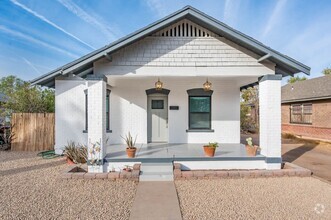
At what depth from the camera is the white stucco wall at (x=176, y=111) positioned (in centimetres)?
940

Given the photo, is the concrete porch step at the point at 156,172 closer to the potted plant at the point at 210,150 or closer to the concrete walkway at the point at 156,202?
the concrete walkway at the point at 156,202

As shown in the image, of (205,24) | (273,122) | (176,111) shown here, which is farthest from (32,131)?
(273,122)

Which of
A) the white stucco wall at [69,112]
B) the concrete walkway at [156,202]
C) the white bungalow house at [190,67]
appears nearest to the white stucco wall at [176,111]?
the white bungalow house at [190,67]

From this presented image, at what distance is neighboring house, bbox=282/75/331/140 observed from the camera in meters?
14.0

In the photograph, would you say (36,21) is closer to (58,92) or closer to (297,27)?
(58,92)

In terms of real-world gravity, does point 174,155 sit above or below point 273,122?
below

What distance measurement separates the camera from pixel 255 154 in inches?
269

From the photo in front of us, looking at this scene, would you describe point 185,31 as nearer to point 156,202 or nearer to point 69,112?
point 156,202

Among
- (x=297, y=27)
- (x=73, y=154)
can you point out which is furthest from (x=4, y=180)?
(x=297, y=27)

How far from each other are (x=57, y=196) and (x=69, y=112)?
5.75m

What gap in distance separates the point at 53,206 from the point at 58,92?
6.77m

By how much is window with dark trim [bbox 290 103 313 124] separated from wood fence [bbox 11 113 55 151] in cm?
1794

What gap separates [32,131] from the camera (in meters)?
10.4

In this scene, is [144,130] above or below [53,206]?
above
